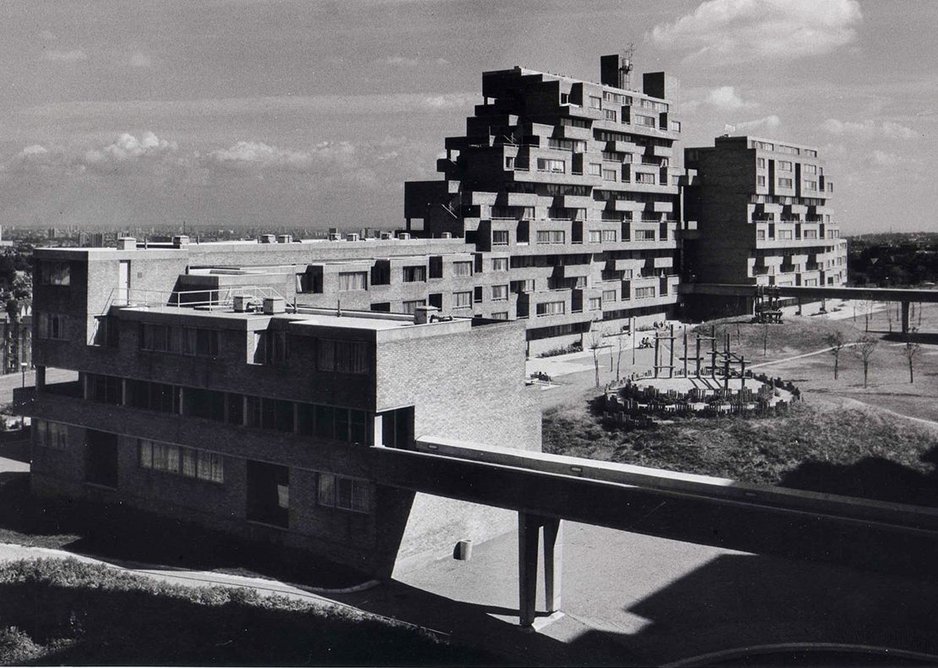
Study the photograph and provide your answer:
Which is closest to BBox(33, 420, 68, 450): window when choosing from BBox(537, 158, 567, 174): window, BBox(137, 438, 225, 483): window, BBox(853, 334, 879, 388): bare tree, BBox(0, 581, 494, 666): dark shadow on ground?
BBox(137, 438, 225, 483): window

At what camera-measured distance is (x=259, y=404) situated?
50.1m

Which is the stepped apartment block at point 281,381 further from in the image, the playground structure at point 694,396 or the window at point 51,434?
the playground structure at point 694,396

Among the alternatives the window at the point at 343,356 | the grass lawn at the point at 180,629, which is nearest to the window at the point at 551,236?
the window at the point at 343,356

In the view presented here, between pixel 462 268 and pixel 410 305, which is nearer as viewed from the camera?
pixel 410 305

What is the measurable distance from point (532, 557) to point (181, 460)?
21.8m

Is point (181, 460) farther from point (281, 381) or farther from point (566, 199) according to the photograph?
point (566, 199)

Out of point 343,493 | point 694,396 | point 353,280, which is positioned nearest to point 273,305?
point 343,493

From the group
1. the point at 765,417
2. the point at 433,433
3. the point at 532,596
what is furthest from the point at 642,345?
the point at 532,596

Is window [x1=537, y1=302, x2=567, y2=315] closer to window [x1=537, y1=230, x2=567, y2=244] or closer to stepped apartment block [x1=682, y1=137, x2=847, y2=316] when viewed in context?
window [x1=537, y1=230, x2=567, y2=244]

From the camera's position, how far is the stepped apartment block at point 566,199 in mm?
94188

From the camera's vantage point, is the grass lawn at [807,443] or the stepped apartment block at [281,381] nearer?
the stepped apartment block at [281,381]

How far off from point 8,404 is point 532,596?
61.2m

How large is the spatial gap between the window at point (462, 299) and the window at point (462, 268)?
64.4 inches

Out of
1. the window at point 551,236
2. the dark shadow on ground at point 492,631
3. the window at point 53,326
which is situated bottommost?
the dark shadow on ground at point 492,631
